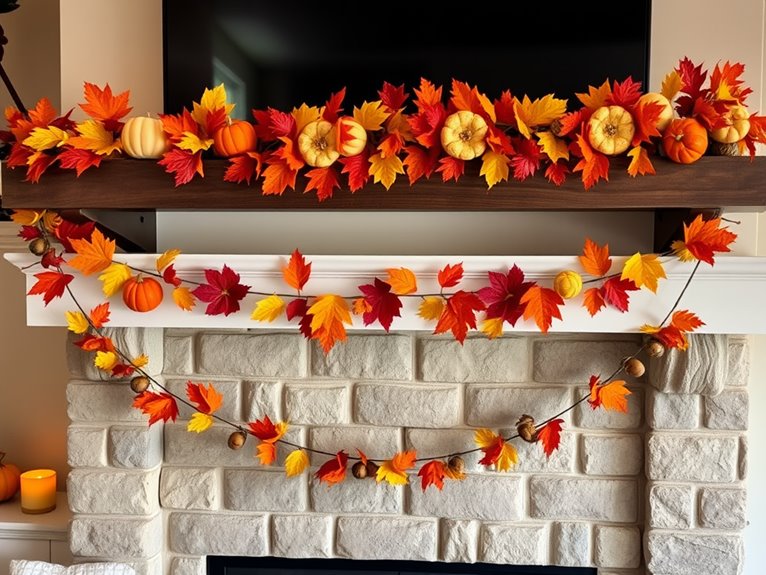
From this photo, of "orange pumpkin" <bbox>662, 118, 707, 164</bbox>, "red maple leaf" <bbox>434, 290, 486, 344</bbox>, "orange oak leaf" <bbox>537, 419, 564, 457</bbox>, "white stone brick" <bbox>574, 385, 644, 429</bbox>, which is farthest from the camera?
"white stone brick" <bbox>574, 385, 644, 429</bbox>

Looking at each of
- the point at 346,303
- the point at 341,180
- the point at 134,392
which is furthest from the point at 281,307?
the point at 134,392

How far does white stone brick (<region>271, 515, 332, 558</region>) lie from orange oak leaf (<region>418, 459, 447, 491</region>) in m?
0.26

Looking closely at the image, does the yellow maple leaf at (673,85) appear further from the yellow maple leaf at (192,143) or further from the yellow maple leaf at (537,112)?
the yellow maple leaf at (192,143)

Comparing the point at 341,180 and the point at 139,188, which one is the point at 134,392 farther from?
the point at 341,180

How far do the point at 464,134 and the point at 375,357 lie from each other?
20.9 inches

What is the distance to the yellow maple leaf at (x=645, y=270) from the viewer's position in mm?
1280

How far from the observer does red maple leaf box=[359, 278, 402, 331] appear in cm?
133

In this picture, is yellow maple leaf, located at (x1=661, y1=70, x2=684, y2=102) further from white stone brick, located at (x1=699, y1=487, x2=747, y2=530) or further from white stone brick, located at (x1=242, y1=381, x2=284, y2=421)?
white stone brick, located at (x1=242, y1=381, x2=284, y2=421)

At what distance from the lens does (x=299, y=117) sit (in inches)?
50.7

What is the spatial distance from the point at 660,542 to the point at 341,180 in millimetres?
959

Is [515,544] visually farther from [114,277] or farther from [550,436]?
[114,277]

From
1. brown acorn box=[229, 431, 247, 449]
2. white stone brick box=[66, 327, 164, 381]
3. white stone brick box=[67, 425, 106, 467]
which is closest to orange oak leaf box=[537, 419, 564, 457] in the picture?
brown acorn box=[229, 431, 247, 449]

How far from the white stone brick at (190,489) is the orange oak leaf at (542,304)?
787 mm

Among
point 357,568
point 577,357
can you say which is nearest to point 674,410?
point 577,357
